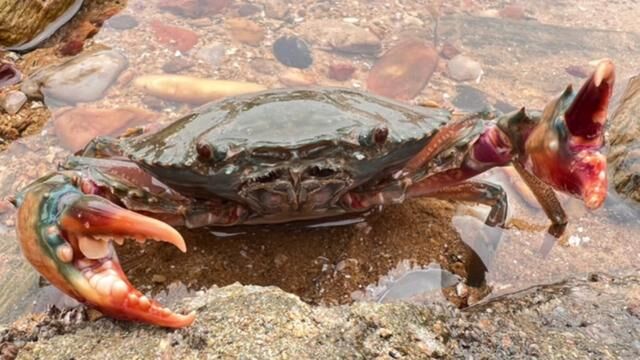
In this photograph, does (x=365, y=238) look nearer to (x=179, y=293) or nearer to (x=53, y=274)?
(x=179, y=293)

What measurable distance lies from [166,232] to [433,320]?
0.83 metres

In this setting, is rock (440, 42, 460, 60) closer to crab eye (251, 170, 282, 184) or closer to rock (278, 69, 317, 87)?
rock (278, 69, 317, 87)

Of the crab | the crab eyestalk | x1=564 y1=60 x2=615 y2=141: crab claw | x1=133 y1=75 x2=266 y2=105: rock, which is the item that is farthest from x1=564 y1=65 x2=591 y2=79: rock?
x1=564 y1=60 x2=615 y2=141: crab claw

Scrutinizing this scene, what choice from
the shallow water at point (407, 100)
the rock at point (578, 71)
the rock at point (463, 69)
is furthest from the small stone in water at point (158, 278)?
the rock at point (578, 71)

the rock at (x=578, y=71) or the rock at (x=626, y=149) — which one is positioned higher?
the rock at (x=626, y=149)

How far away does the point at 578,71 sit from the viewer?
14.8 ft

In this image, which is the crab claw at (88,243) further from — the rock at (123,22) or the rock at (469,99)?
the rock at (123,22)

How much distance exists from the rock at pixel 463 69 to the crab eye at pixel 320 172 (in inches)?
89.0

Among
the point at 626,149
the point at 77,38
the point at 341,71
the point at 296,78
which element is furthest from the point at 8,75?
the point at 626,149

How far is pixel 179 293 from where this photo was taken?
2.55 meters

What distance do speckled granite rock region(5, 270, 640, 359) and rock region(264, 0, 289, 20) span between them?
3236mm

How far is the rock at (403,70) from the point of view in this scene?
4.30 meters

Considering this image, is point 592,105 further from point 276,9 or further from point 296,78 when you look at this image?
point 276,9

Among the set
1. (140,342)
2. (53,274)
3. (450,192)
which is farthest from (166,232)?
(450,192)
